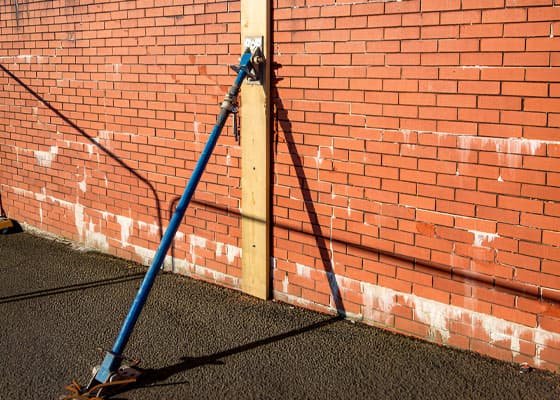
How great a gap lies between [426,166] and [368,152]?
41cm

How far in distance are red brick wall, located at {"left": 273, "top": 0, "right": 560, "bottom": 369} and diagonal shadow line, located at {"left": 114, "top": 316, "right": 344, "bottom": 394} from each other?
303 millimetres

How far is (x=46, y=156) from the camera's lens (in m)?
6.63

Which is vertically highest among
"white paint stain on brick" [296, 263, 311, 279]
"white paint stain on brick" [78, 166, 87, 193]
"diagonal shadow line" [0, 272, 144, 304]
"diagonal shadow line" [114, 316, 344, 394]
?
"white paint stain on brick" [78, 166, 87, 193]

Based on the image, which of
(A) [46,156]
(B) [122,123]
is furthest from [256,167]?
(A) [46,156]

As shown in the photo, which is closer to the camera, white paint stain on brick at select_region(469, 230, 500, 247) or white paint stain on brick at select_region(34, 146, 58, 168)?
white paint stain on brick at select_region(469, 230, 500, 247)

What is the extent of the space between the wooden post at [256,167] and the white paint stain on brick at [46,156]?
2659mm

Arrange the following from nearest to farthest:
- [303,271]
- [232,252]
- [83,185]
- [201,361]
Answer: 1. [201,361]
2. [303,271]
3. [232,252]
4. [83,185]

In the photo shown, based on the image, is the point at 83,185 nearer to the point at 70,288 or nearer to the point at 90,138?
the point at 90,138

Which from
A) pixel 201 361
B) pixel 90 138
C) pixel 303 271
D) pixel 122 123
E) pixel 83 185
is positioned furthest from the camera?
pixel 83 185

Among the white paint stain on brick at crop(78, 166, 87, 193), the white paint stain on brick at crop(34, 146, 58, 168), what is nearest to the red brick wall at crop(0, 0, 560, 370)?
the white paint stain on brick at crop(78, 166, 87, 193)

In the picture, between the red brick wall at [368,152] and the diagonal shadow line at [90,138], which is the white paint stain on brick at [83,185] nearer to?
the red brick wall at [368,152]

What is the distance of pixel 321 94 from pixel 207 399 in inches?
80.3

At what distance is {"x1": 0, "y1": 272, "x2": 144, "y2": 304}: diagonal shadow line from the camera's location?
5094 mm

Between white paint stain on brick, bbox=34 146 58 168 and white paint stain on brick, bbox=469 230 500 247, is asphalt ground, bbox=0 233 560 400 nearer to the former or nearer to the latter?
white paint stain on brick, bbox=469 230 500 247
